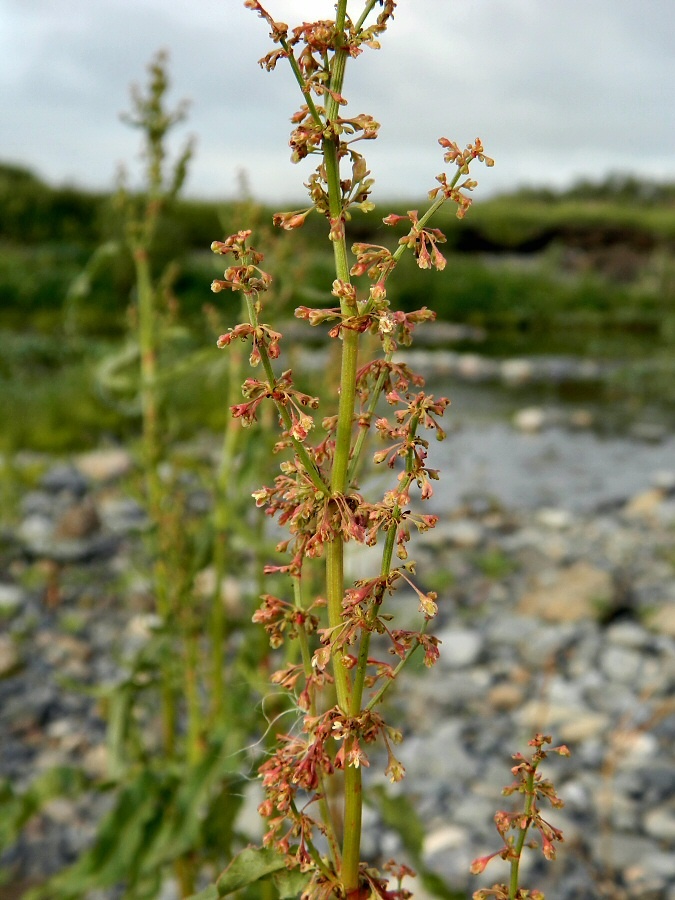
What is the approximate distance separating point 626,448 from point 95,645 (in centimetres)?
455

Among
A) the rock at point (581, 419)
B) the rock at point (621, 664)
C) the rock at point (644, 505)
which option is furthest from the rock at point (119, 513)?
the rock at point (581, 419)

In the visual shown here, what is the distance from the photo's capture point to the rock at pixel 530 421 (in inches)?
292

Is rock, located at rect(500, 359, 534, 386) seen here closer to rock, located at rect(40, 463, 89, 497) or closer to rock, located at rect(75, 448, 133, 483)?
rock, located at rect(75, 448, 133, 483)

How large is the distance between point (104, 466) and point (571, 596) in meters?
2.73

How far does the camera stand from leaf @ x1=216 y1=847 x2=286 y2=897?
75cm

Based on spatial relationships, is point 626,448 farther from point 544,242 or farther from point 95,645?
point 544,242

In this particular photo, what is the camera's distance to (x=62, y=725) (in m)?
2.97

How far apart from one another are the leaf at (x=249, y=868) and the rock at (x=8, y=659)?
2641 millimetres

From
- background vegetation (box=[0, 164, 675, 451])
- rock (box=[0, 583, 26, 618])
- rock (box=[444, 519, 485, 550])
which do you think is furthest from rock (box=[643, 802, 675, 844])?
background vegetation (box=[0, 164, 675, 451])

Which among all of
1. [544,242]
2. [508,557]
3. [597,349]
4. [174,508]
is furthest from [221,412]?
[544,242]

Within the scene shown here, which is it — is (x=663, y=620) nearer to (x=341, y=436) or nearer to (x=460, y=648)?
(x=460, y=648)

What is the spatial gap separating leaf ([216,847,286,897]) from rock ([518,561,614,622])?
3.03 meters

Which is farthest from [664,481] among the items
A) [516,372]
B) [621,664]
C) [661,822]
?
[516,372]

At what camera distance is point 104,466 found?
17.5ft
